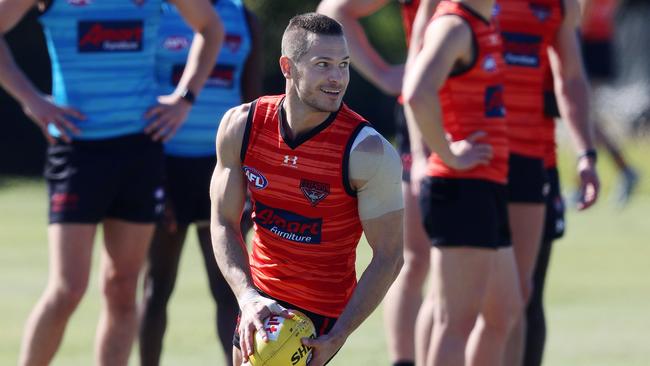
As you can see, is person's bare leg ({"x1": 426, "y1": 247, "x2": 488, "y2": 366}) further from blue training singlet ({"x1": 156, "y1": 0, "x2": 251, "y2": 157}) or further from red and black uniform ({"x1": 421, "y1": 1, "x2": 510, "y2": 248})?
blue training singlet ({"x1": 156, "y1": 0, "x2": 251, "y2": 157})

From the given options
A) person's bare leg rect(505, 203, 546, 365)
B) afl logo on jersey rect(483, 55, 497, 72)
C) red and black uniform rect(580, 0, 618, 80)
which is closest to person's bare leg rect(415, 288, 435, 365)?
person's bare leg rect(505, 203, 546, 365)

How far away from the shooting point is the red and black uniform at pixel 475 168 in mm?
6602

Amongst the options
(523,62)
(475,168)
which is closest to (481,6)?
(475,168)

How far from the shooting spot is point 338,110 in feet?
18.0

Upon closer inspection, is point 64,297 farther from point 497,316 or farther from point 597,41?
point 597,41

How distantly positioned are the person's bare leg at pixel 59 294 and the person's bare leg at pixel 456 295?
1.60m

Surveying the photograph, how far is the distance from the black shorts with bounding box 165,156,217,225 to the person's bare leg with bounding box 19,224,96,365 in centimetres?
100

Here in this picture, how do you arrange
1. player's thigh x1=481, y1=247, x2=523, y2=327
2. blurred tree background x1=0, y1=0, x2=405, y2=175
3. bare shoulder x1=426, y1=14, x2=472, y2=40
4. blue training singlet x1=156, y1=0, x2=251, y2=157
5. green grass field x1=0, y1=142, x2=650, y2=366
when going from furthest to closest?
blurred tree background x1=0, y1=0, x2=405, y2=175, green grass field x1=0, y1=142, x2=650, y2=366, blue training singlet x1=156, y1=0, x2=251, y2=157, player's thigh x1=481, y1=247, x2=523, y2=327, bare shoulder x1=426, y1=14, x2=472, y2=40

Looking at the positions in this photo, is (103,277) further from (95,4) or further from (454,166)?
(454,166)

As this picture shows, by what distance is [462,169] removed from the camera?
261 inches

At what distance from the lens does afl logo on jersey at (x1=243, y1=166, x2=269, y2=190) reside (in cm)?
555

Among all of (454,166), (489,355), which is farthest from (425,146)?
(489,355)

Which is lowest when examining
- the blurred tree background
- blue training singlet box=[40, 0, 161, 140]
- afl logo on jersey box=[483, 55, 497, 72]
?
Answer: the blurred tree background

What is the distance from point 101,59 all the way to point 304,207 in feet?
6.22
